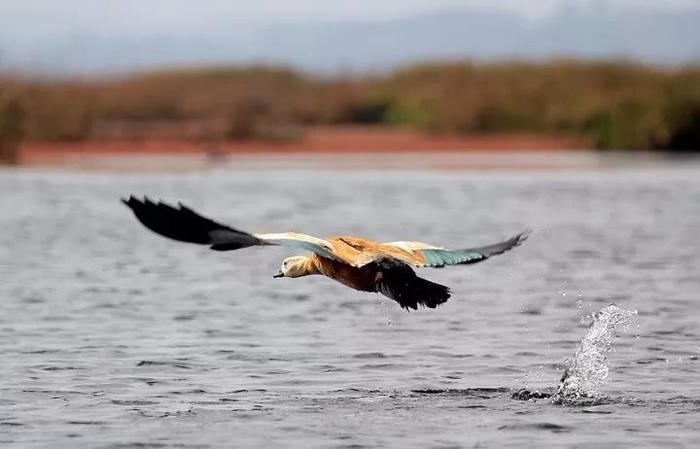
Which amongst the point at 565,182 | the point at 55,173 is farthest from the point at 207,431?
the point at 55,173

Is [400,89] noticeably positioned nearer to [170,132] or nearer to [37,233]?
[170,132]

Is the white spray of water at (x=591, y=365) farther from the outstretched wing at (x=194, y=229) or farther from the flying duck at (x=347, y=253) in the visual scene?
the outstretched wing at (x=194, y=229)

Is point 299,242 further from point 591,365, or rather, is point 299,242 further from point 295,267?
point 591,365

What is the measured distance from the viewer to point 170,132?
59719mm

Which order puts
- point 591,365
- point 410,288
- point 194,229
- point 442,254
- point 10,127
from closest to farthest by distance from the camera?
point 194,229
point 410,288
point 442,254
point 591,365
point 10,127

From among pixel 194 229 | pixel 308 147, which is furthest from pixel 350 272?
pixel 308 147

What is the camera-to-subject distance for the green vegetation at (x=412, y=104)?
170ft

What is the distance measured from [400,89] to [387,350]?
66.4 m

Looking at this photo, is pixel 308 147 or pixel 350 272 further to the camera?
pixel 308 147

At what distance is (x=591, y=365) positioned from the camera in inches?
561

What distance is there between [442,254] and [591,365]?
2255 millimetres

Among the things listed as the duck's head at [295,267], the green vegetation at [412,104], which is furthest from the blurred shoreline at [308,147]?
the duck's head at [295,267]

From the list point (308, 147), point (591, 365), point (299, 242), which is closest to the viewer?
point (299, 242)

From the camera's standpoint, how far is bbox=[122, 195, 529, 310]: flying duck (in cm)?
1173
